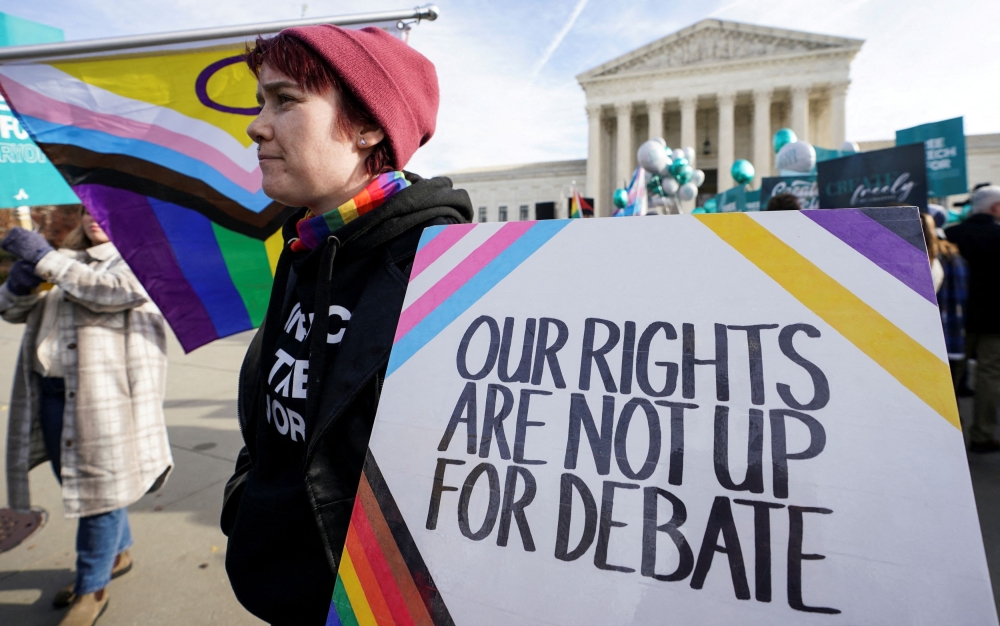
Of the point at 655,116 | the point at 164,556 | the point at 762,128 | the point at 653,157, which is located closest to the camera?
the point at 164,556

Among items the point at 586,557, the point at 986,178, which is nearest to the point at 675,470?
the point at 586,557

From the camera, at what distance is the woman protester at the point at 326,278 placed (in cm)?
95

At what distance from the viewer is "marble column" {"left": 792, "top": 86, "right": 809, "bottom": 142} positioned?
120 feet

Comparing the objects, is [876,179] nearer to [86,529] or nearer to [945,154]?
[945,154]

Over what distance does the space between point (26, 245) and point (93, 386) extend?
2.09ft

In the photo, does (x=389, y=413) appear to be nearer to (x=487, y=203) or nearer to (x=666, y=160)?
(x=666, y=160)

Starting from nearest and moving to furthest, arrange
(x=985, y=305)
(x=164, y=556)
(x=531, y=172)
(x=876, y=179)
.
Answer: (x=164, y=556) < (x=985, y=305) < (x=876, y=179) < (x=531, y=172)

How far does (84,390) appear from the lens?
88.6 inches

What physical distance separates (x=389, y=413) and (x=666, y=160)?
12.0 m

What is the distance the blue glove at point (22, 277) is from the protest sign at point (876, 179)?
6525mm

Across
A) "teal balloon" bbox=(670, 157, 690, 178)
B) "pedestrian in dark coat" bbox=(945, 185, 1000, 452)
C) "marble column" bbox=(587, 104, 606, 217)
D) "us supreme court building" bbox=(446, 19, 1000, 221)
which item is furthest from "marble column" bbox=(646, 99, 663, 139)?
"pedestrian in dark coat" bbox=(945, 185, 1000, 452)

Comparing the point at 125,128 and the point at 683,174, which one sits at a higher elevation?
the point at 683,174

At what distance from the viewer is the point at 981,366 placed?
4145mm

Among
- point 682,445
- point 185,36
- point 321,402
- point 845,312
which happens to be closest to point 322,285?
point 321,402
